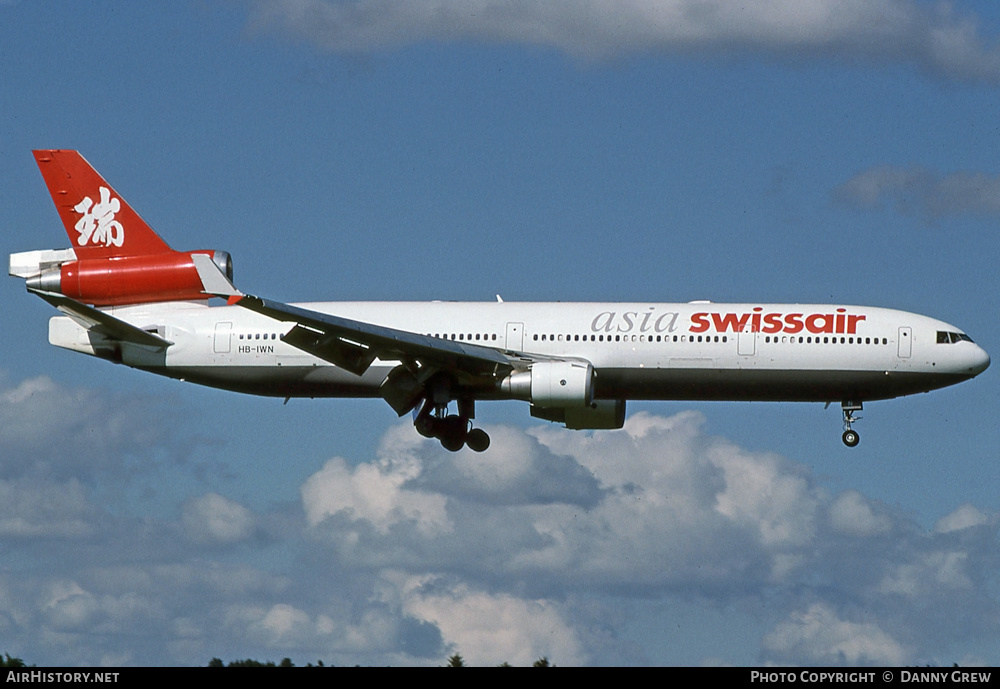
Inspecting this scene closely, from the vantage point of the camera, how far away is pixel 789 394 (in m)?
56.6

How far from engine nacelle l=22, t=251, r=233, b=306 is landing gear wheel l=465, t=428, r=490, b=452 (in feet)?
35.5

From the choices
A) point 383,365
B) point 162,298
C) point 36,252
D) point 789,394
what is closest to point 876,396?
point 789,394

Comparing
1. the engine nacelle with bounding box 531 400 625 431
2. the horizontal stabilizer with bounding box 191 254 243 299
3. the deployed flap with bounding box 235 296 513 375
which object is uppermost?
the engine nacelle with bounding box 531 400 625 431

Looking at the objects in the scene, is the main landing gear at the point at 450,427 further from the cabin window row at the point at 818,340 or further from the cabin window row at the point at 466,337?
the cabin window row at the point at 818,340

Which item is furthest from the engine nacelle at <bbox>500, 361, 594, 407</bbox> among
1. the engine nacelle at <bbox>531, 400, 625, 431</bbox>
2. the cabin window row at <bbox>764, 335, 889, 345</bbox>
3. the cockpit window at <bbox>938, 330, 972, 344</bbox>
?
the cockpit window at <bbox>938, 330, 972, 344</bbox>

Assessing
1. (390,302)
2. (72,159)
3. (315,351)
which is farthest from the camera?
(72,159)

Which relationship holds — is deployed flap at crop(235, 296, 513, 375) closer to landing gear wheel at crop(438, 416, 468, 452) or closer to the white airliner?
the white airliner

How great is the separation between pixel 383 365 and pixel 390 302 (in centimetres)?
281

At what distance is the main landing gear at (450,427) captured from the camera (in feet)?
192

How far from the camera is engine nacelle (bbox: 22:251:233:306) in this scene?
5953 cm

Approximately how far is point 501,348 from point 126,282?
14610 mm
